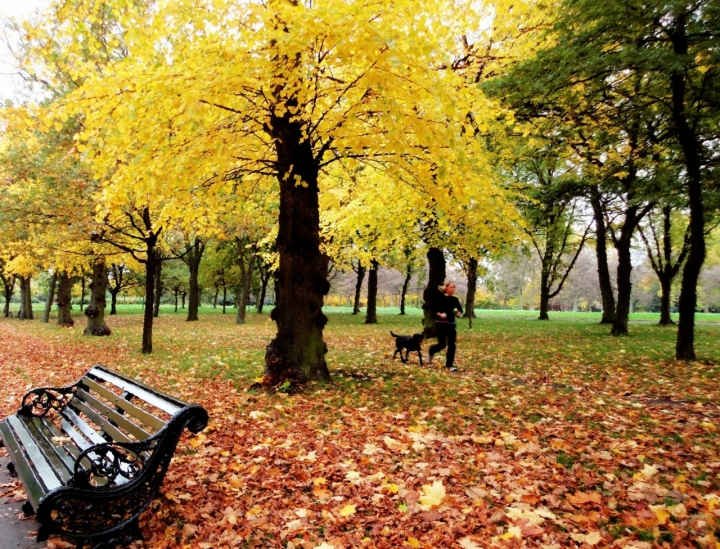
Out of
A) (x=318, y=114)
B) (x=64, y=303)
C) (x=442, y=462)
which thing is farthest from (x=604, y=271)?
(x=64, y=303)

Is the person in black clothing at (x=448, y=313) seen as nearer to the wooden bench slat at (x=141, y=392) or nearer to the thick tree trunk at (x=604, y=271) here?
the wooden bench slat at (x=141, y=392)

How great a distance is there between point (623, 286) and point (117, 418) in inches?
715

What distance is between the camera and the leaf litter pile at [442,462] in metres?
3.20

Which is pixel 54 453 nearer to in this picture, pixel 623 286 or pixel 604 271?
pixel 623 286

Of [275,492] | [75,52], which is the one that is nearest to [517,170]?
[75,52]

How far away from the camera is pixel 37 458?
3.51 metres

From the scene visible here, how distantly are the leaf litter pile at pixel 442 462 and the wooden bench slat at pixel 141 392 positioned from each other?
0.82 meters

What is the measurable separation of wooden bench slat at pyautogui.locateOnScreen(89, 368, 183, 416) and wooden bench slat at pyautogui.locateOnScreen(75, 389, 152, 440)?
0.70 ft

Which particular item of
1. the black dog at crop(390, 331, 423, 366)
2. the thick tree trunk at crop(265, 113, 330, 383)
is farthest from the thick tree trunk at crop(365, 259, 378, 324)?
the thick tree trunk at crop(265, 113, 330, 383)

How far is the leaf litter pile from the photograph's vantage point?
126 inches

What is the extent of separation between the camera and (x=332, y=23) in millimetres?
4691

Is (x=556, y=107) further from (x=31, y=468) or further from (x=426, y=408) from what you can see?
(x=31, y=468)

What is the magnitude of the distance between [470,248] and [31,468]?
12970mm

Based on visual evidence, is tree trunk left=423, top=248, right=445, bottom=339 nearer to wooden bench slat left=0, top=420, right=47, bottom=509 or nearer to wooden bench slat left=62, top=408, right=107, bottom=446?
wooden bench slat left=62, top=408, right=107, bottom=446
